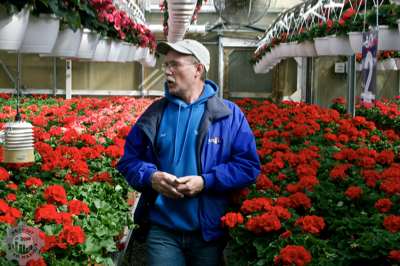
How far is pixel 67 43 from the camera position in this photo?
4.05m

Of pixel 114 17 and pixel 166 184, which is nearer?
pixel 166 184

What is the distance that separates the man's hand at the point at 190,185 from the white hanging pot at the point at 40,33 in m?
1.35

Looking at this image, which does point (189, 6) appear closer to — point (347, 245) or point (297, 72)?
point (347, 245)

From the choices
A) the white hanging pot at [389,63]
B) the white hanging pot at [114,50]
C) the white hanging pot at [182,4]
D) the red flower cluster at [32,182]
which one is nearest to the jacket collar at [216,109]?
the red flower cluster at [32,182]

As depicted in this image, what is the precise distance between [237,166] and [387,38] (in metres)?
2.72

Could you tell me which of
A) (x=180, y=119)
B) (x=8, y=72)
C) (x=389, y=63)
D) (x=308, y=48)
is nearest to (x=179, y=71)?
(x=180, y=119)

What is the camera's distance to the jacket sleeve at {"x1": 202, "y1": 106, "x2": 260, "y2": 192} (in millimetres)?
2365

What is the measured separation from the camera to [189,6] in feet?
15.0

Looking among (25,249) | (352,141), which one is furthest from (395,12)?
(25,249)

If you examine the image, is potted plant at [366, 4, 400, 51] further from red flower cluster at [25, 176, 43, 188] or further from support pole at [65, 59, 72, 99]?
support pole at [65, 59, 72, 99]

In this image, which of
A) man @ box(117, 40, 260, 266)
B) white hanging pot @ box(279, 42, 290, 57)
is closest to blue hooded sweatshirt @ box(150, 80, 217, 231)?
man @ box(117, 40, 260, 266)

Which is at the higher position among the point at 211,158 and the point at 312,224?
the point at 211,158

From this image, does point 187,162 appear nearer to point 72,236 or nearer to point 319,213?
point 72,236

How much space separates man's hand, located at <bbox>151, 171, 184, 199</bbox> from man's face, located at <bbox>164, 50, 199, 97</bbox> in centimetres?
33
